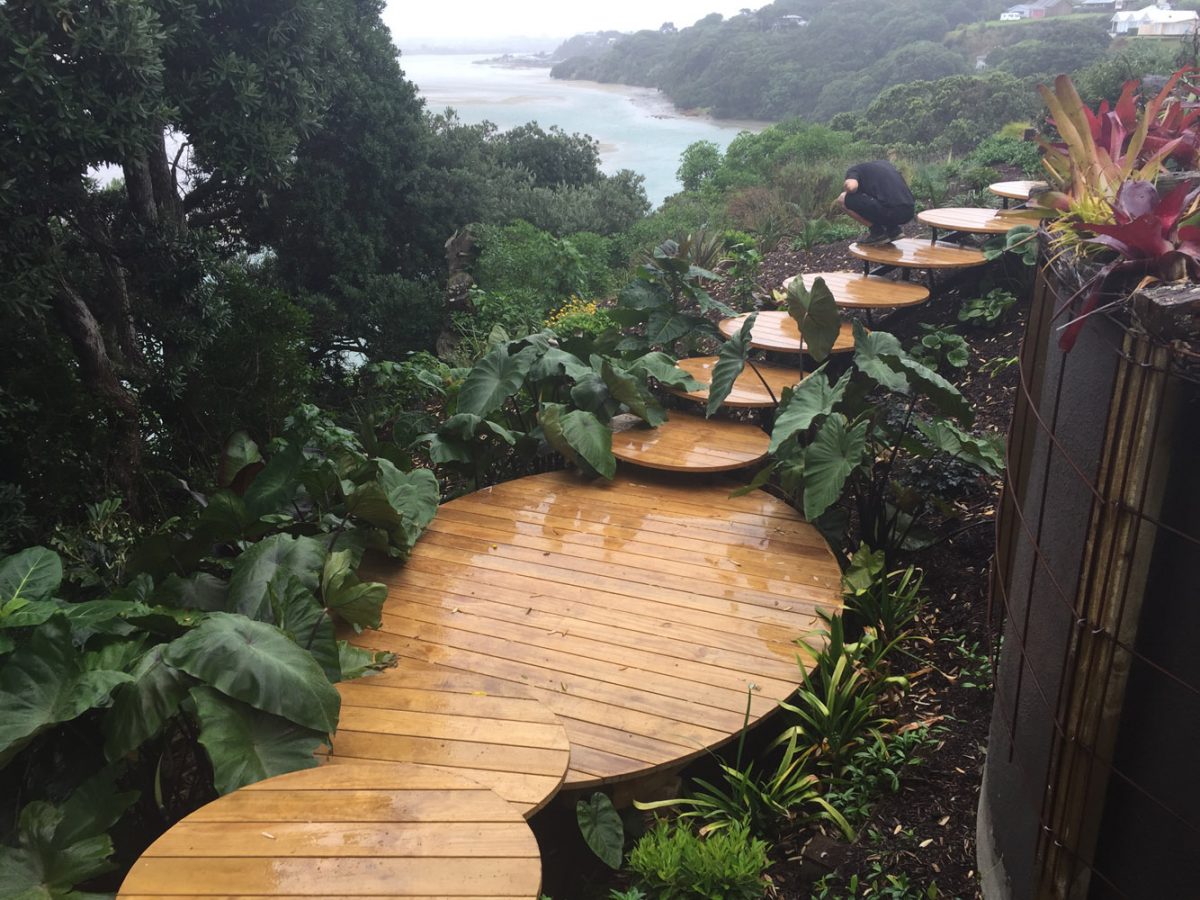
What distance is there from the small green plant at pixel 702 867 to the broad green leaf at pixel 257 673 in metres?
0.93

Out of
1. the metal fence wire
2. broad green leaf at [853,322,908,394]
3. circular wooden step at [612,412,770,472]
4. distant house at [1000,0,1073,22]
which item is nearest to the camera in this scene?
the metal fence wire

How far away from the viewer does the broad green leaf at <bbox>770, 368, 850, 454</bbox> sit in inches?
143

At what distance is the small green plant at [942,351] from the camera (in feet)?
16.5

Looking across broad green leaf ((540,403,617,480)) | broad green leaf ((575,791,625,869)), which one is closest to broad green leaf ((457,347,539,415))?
broad green leaf ((540,403,617,480))

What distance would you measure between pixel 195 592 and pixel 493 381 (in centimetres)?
193

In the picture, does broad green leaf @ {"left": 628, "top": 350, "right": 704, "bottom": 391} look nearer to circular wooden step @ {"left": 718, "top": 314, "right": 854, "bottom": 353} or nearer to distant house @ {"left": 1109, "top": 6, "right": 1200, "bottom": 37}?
circular wooden step @ {"left": 718, "top": 314, "right": 854, "bottom": 353}

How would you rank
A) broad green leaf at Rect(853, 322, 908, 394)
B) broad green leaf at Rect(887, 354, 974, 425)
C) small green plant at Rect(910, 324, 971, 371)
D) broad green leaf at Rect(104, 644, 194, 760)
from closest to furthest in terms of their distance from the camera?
broad green leaf at Rect(104, 644, 194, 760) < broad green leaf at Rect(887, 354, 974, 425) < broad green leaf at Rect(853, 322, 908, 394) < small green plant at Rect(910, 324, 971, 371)

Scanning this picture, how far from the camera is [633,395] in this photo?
463cm

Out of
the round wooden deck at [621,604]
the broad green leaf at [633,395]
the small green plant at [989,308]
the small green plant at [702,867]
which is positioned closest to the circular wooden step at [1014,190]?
the small green plant at [989,308]

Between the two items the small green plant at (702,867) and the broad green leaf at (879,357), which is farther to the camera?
the broad green leaf at (879,357)

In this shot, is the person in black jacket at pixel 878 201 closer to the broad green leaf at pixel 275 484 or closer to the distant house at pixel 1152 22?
the broad green leaf at pixel 275 484

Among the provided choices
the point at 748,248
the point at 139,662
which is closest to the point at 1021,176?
the point at 748,248

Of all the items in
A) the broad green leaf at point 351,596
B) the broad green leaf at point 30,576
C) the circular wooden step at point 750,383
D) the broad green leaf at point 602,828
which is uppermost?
the broad green leaf at point 30,576

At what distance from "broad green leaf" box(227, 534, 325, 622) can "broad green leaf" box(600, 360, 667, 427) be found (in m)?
1.89
